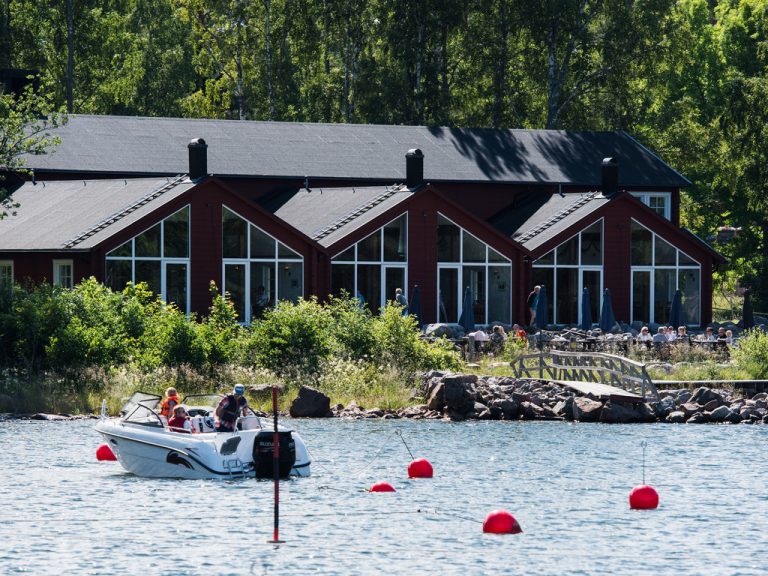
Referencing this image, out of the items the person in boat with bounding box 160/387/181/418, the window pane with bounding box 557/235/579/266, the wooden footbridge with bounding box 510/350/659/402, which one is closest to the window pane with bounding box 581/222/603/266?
the window pane with bounding box 557/235/579/266

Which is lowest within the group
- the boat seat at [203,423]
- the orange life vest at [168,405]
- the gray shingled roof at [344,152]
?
the boat seat at [203,423]

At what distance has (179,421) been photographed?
101 ft

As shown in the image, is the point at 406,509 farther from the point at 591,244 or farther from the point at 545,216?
the point at 545,216

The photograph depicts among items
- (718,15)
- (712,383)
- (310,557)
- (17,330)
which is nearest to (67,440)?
(17,330)

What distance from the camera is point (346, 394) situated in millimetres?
43406

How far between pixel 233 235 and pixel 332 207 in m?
5.28

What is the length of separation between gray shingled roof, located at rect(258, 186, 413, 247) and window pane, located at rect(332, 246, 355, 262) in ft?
1.87

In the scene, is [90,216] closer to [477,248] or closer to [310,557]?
[477,248]

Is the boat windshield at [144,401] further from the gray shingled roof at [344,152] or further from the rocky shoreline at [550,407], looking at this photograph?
the gray shingled roof at [344,152]

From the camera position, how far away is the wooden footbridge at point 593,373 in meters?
42.5

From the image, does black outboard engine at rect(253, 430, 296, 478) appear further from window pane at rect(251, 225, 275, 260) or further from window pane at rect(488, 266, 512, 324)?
window pane at rect(488, 266, 512, 324)

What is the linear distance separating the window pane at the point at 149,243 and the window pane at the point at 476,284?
11.0m

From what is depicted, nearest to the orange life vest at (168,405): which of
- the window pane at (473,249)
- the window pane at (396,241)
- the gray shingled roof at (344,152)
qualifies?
the window pane at (396,241)

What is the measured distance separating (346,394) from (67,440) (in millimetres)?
8982
